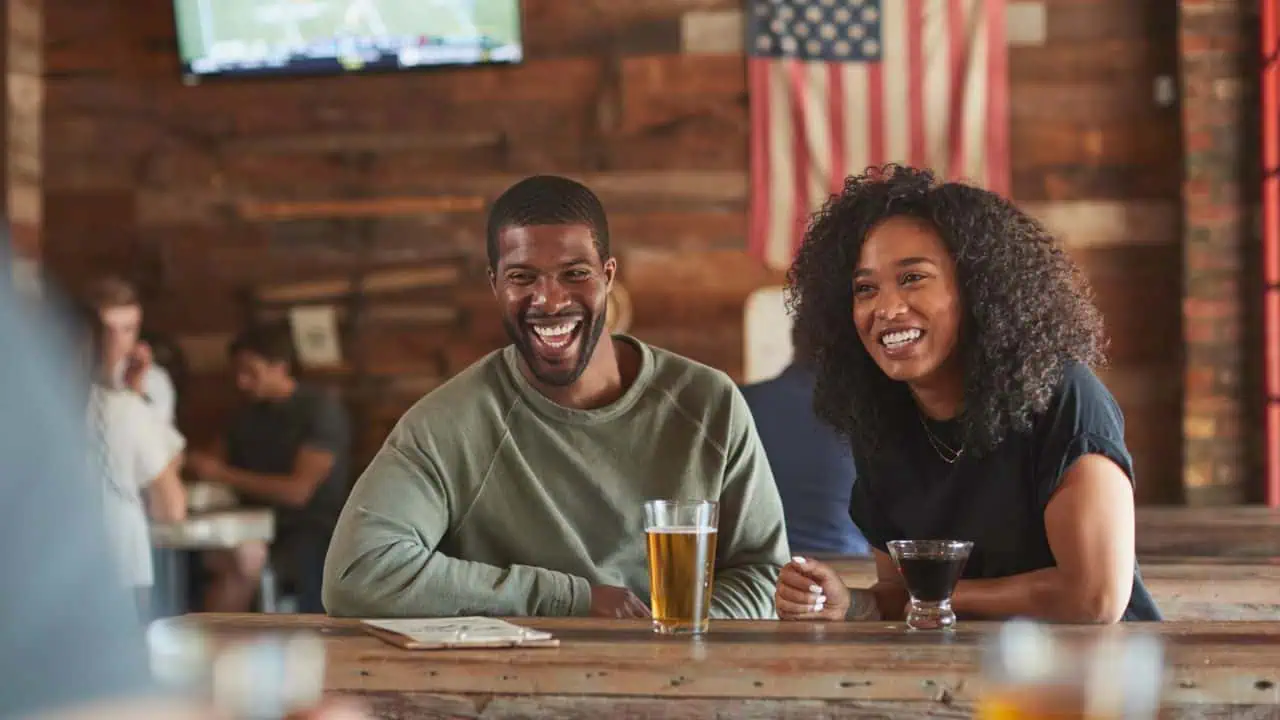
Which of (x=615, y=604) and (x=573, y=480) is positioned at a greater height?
(x=573, y=480)

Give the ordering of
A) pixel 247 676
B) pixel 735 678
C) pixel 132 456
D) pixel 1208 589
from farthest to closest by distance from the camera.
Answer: pixel 132 456, pixel 1208 589, pixel 735 678, pixel 247 676

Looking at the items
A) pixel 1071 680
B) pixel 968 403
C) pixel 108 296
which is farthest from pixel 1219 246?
pixel 1071 680

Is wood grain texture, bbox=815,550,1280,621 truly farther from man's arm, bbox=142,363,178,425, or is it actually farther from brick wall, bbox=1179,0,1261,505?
man's arm, bbox=142,363,178,425

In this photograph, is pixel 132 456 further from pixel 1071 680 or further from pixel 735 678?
pixel 1071 680

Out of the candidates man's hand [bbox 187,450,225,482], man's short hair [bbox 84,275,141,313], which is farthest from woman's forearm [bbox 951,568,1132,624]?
man's hand [bbox 187,450,225,482]

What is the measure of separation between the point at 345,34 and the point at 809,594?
4.18m

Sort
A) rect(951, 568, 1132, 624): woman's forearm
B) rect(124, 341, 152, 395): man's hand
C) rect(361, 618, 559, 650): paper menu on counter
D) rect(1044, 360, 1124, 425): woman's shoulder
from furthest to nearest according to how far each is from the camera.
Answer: rect(124, 341, 152, 395): man's hand, rect(1044, 360, 1124, 425): woman's shoulder, rect(951, 568, 1132, 624): woman's forearm, rect(361, 618, 559, 650): paper menu on counter

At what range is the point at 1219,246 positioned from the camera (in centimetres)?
518

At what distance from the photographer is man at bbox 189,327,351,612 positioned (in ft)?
16.9

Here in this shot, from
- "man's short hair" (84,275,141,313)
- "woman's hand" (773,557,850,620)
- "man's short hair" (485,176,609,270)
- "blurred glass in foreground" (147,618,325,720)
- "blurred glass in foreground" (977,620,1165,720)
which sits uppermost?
"man's short hair" (485,176,609,270)

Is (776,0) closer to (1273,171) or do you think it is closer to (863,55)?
(863,55)

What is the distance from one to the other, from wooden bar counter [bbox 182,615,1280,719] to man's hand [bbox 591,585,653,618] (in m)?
0.37

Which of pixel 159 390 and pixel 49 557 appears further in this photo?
pixel 159 390

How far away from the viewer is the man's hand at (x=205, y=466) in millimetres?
5250
